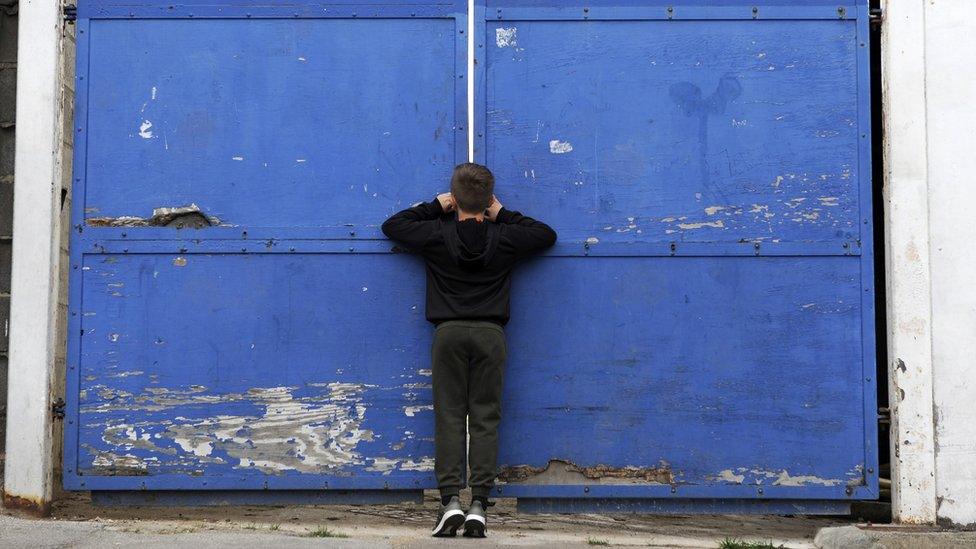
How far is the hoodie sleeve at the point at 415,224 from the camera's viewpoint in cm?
468

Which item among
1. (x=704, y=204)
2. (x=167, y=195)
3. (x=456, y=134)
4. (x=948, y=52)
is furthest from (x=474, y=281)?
(x=948, y=52)

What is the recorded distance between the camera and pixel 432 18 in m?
4.91

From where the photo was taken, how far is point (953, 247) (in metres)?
4.76

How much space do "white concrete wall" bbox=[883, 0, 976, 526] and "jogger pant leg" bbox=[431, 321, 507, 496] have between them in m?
1.78

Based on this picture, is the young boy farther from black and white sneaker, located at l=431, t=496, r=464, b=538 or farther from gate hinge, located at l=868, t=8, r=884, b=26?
gate hinge, located at l=868, t=8, r=884, b=26

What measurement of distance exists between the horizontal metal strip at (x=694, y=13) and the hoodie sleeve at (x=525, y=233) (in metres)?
0.93

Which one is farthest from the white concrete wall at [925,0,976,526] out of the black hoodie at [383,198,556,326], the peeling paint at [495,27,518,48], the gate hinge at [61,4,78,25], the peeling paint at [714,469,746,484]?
the gate hinge at [61,4,78,25]

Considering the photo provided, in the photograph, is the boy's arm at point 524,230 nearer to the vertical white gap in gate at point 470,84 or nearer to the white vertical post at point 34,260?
the vertical white gap in gate at point 470,84

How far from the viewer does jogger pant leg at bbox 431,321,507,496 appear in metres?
4.58

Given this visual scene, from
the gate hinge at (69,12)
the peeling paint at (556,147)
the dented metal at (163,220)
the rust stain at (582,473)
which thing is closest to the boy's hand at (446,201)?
the peeling paint at (556,147)

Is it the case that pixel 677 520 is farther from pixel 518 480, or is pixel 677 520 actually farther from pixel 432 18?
pixel 432 18

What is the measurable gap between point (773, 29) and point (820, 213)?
869 millimetres

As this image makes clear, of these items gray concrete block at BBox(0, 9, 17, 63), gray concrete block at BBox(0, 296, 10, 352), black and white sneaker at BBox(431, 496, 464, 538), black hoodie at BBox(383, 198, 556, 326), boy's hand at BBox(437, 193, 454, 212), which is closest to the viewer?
black and white sneaker at BBox(431, 496, 464, 538)

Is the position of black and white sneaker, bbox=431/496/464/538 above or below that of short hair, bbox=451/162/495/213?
below
